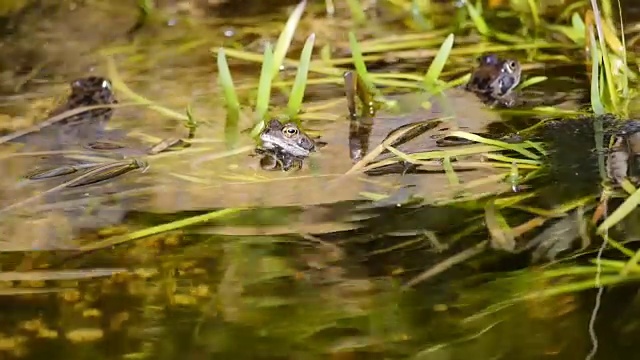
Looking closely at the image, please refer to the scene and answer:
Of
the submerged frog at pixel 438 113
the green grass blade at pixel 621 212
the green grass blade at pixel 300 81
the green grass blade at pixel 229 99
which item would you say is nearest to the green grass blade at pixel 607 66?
the submerged frog at pixel 438 113

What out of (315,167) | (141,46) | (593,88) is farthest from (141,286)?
(141,46)

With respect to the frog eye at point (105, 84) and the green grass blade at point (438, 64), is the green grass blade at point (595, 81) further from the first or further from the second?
the frog eye at point (105, 84)

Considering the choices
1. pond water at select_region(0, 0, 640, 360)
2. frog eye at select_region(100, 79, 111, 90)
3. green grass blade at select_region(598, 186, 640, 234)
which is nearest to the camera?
pond water at select_region(0, 0, 640, 360)

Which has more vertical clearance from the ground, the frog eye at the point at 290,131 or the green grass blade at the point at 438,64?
the green grass blade at the point at 438,64

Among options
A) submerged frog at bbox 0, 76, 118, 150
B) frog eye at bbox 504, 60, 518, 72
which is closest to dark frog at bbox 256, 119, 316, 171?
submerged frog at bbox 0, 76, 118, 150

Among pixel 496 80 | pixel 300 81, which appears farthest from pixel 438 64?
pixel 300 81

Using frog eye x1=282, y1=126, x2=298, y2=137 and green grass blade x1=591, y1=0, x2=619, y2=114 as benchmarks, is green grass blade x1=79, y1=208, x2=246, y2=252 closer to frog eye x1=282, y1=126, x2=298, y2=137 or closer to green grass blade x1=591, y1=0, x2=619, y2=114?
frog eye x1=282, y1=126, x2=298, y2=137

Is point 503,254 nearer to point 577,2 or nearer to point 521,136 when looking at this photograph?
point 521,136
